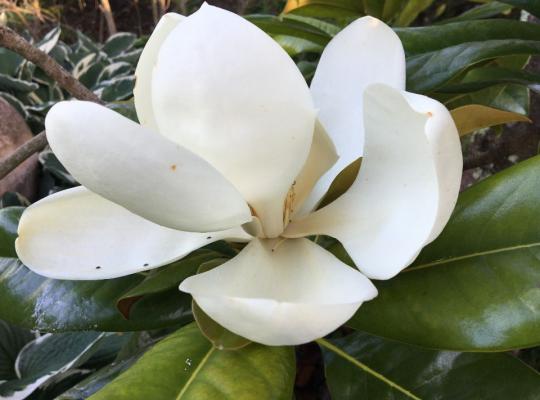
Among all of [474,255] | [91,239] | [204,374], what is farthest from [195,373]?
[474,255]

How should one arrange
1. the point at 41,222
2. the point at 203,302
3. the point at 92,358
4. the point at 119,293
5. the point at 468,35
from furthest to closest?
the point at 92,358
the point at 468,35
the point at 119,293
the point at 41,222
the point at 203,302

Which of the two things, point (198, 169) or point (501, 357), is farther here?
point (501, 357)

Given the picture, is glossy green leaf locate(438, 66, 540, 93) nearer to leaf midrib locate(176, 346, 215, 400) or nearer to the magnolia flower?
the magnolia flower

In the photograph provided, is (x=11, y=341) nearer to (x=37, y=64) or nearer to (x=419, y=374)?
(x=37, y=64)

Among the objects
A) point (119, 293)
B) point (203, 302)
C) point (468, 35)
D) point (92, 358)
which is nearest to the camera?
point (203, 302)

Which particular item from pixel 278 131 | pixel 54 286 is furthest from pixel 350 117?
pixel 54 286

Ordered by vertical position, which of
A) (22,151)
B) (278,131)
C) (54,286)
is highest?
(278,131)

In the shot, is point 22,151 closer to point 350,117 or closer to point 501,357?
point 350,117
